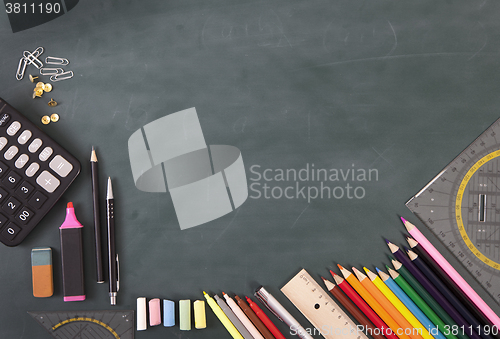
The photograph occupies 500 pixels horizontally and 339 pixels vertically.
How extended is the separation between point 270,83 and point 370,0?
46cm

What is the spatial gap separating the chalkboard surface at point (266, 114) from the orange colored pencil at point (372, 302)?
59 mm

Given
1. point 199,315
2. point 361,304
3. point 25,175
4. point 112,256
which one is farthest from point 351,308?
point 25,175

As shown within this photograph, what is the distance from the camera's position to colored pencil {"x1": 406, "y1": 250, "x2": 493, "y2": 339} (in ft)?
3.52

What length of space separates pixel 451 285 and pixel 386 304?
0.74 feet

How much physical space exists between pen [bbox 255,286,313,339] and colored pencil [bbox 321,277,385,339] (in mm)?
153

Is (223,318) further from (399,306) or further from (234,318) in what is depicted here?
(399,306)

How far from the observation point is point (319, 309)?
42.7 inches

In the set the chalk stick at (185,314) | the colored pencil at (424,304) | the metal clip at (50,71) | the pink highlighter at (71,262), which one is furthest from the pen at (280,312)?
the metal clip at (50,71)

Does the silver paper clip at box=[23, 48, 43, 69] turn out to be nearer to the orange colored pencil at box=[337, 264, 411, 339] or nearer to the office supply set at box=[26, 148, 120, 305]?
the office supply set at box=[26, 148, 120, 305]

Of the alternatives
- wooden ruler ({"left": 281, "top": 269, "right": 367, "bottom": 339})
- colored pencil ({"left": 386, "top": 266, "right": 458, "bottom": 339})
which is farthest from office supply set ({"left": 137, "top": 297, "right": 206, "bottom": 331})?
colored pencil ({"left": 386, "top": 266, "right": 458, "bottom": 339})

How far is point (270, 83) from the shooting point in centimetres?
114

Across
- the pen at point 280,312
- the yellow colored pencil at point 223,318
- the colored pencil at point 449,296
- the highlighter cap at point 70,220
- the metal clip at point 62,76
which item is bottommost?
the colored pencil at point 449,296

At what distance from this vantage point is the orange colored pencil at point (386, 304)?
107 centimetres

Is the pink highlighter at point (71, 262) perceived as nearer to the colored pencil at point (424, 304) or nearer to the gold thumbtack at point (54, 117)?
the gold thumbtack at point (54, 117)
